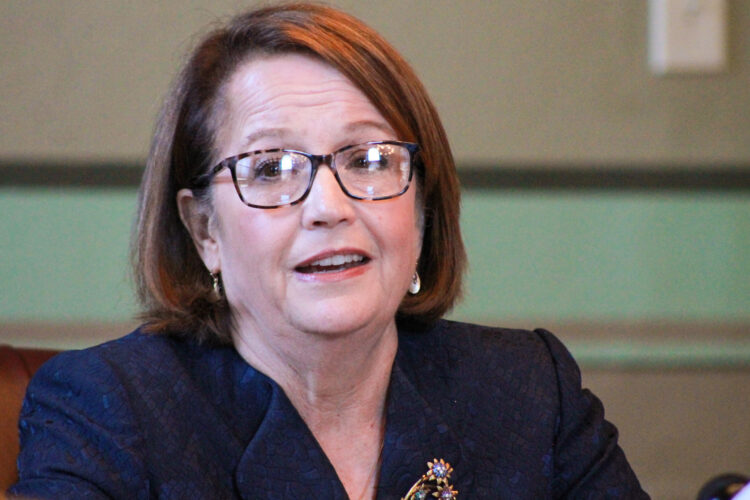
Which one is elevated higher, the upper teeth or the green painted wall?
the upper teeth

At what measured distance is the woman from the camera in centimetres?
135

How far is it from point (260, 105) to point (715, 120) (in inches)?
59.0

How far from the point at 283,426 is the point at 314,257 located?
0.25m

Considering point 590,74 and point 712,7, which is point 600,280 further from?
point 712,7

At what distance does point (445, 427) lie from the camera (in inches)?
60.1

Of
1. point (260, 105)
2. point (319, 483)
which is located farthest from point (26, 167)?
point (319, 483)

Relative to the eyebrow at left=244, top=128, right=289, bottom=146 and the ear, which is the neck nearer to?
the ear

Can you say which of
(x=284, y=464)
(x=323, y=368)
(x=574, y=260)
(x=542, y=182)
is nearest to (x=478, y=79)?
(x=542, y=182)

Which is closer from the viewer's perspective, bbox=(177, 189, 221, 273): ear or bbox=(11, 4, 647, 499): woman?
bbox=(11, 4, 647, 499): woman

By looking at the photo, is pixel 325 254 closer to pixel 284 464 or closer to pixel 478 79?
pixel 284 464

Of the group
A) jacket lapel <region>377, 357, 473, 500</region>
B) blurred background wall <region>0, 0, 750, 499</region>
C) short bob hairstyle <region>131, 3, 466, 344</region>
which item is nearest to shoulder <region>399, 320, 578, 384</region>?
jacket lapel <region>377, 357, 473, 500</region>

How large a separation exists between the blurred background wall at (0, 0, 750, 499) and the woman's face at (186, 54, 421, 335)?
101 cm

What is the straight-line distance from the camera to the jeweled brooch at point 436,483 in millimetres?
1459

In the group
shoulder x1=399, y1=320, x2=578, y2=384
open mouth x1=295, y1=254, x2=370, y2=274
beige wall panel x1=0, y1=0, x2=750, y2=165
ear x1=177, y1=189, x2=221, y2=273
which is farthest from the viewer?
beige wall panel x1=0, y1=0, x2=750, y2=165
